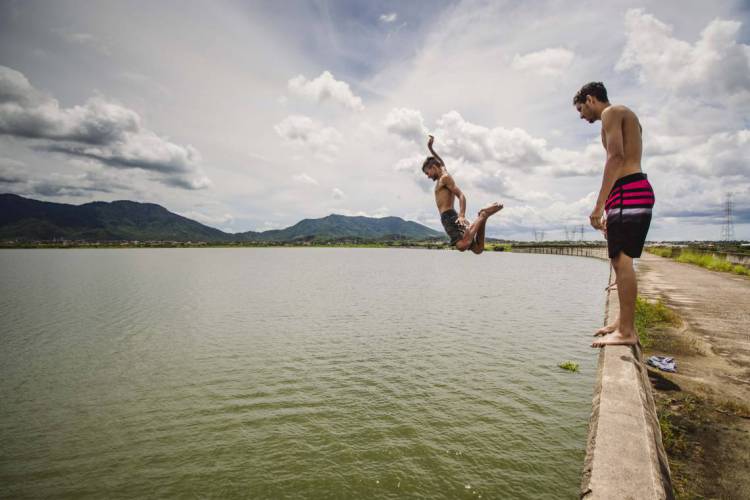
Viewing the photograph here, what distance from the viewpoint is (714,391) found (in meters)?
4.95

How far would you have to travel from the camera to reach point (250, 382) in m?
10.4

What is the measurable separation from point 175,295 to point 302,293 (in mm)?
9964

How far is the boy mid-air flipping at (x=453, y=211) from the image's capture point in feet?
24.5

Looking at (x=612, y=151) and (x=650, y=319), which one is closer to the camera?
(x=612, y=151)

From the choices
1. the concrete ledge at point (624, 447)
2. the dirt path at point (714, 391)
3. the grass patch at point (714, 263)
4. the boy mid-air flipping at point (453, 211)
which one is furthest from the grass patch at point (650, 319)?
the grass patch at point (714, 263)

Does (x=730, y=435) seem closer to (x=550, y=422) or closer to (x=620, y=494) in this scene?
(x=620, y=494)

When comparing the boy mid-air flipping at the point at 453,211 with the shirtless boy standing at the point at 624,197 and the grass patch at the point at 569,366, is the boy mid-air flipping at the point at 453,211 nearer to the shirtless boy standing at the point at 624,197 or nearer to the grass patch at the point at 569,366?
the shirtless boy standing at the point at 624,197

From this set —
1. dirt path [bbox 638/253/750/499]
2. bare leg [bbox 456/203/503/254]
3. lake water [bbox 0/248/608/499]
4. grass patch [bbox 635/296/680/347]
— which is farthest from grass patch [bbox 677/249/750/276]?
bare leg [bbox 456/203/503/254]

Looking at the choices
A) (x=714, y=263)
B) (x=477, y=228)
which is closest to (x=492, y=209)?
(x=477, y=228)

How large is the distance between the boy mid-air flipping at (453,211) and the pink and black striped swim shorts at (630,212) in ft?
8.05

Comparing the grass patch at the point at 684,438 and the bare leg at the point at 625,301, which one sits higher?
the bare leg at the point at 625,301

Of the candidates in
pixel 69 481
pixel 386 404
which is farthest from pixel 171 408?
pixel 386 404

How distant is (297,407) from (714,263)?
105ft

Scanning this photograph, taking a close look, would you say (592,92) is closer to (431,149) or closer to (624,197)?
(624,197)
